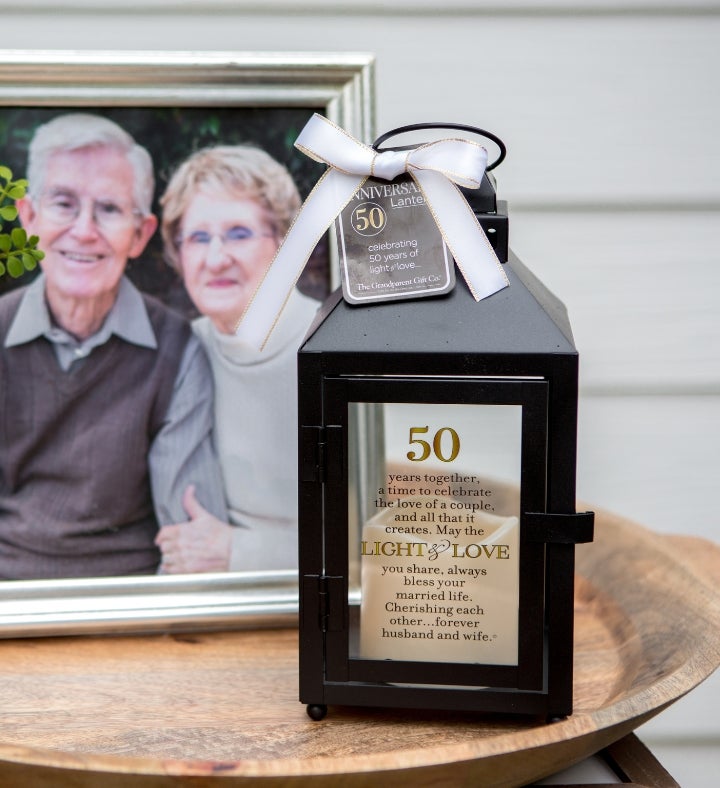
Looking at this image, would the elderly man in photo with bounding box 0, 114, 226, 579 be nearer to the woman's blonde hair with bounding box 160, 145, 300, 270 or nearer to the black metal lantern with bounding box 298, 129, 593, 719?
the woman's blonde hair with bounding box 160, 145, 300, 270

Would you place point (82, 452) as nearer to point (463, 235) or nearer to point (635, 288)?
point (463, 235)

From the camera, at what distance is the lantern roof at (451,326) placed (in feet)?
1.84

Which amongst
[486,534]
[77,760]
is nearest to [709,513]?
[486,534]

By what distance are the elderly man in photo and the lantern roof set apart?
0.24 metres

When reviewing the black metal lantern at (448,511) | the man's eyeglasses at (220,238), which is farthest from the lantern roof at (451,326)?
the man's eyeglasses at (220,238)

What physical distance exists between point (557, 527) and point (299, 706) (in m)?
0.24

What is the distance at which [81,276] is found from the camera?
0.76 meters

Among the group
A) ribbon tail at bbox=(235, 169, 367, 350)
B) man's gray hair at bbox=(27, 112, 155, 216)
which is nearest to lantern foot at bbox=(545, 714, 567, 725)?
ribbon tail at bbox=(235, 169, 367, 350)

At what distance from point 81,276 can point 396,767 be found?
0.49m

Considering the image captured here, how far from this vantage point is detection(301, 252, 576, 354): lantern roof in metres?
0.56

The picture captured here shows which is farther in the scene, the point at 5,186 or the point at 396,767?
the point at 5,186

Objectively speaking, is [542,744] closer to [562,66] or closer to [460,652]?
[460,652]

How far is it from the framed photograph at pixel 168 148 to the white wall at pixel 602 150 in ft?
0.32

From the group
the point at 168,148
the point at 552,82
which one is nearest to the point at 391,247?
the point at 168,148
